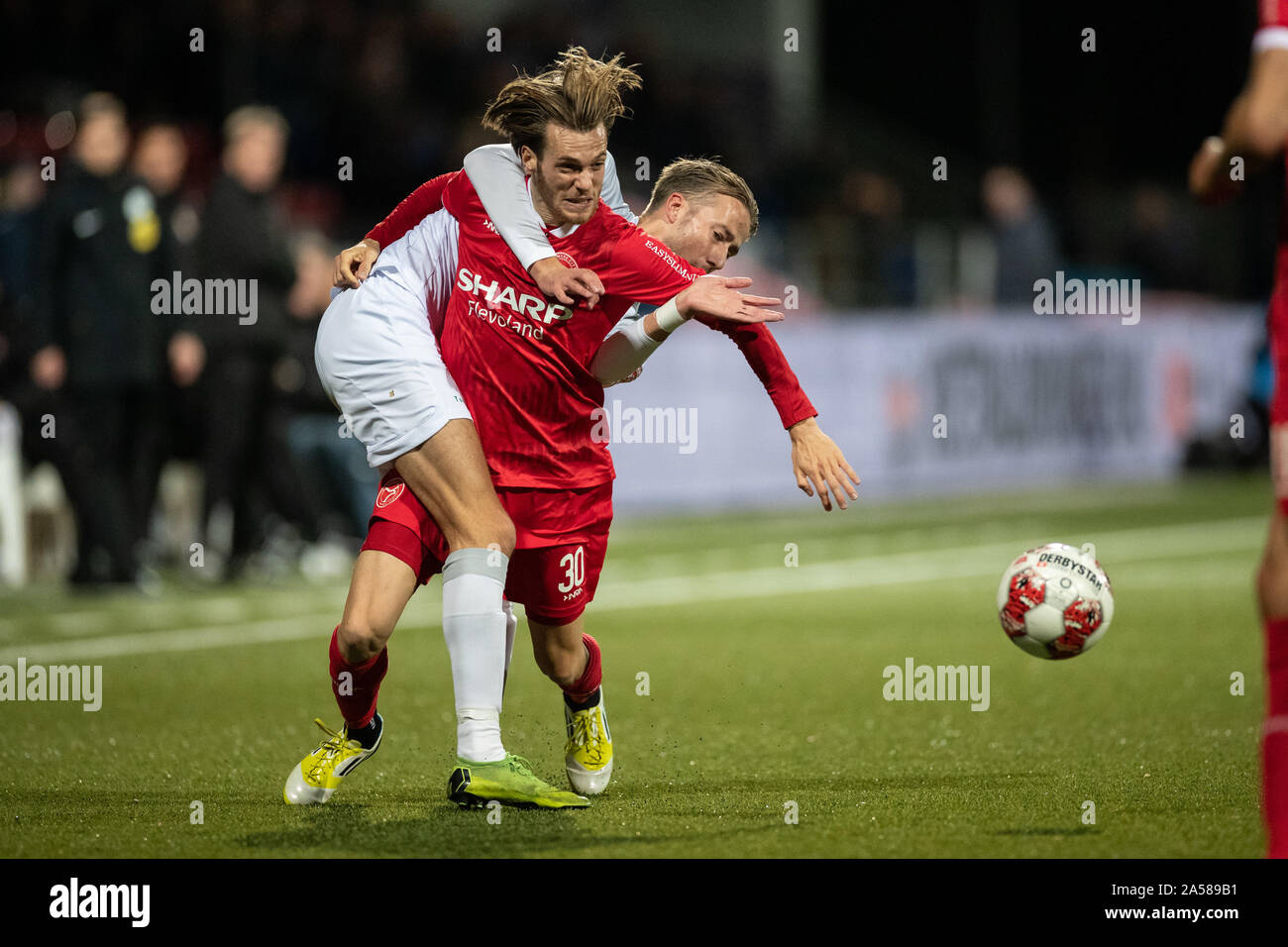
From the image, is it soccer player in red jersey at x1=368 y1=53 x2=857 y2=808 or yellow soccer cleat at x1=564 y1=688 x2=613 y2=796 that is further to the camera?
yellow soccer cleat at x1=564 y1=688 x2=613 y2=796

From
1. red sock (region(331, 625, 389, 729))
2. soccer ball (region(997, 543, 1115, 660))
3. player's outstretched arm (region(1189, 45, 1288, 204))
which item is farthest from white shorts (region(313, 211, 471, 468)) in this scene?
player's outstretched arm (region(1189, 45, 1288, 204))

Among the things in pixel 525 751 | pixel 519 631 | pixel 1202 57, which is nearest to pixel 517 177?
pixel 525 751

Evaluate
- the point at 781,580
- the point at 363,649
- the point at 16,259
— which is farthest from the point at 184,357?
the point at 363,649

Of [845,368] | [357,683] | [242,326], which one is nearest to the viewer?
[357,683]

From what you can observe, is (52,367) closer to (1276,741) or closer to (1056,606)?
(1056,606)

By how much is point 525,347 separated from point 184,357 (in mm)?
6638

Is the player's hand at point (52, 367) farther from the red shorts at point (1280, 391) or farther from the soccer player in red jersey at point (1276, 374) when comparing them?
the red shorts at point (1280, 391)

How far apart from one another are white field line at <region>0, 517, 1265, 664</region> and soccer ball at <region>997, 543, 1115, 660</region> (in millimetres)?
4728

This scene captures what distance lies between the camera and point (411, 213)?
5852mm

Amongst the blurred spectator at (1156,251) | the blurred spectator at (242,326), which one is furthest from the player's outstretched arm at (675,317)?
the blurred spectator at (1156,251)

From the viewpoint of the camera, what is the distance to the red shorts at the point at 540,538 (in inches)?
214

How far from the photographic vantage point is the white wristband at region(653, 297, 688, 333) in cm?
523

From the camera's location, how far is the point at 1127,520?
15.8 meters

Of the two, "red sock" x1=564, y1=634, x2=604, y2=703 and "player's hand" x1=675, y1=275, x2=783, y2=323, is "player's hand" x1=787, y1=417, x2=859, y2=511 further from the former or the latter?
"red sock" x1=564, y1=634, x2=604, y2=703
